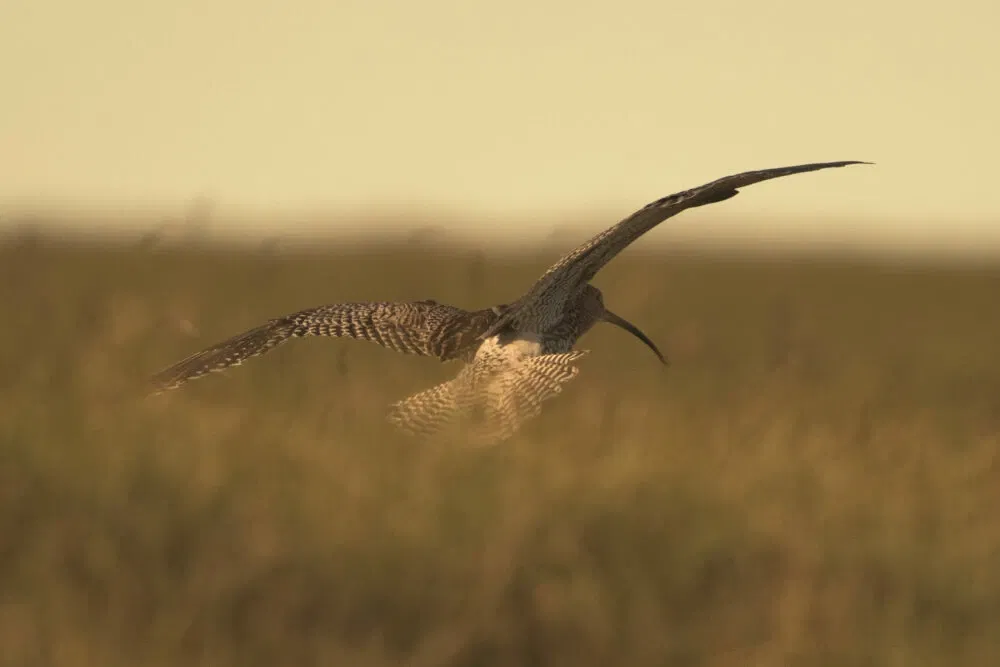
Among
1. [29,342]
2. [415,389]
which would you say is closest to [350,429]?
[29,342]

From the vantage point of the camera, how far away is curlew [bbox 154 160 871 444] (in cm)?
634

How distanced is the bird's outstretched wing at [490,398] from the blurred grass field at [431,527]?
7.0 inches

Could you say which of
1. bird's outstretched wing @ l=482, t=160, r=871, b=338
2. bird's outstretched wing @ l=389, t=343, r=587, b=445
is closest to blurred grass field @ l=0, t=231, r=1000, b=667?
bird's outstretched wing @ l=389, t=343, r=587, b=445

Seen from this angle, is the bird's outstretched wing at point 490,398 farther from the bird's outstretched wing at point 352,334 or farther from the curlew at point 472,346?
the bird's outstretched wing at point 352,334

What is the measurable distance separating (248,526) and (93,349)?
188cm

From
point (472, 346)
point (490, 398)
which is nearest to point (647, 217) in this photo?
point (472, 346)

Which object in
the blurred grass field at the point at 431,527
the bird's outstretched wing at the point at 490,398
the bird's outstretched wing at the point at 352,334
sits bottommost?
the blurred grass field at the point at 431,527

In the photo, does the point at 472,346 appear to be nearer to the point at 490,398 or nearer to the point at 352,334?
the point at 490,398

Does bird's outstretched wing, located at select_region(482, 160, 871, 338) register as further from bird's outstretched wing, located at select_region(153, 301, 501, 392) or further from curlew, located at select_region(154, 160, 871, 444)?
bird's outstretched wing, located at select_region(153, 301, 501, 392)

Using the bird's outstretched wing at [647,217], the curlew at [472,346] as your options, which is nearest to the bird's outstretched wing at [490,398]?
the curlew at [472,346]

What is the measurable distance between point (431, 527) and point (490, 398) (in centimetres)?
60

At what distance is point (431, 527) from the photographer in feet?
21.3

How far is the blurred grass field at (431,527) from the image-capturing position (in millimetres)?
6062

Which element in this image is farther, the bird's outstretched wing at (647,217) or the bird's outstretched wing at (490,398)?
the bird's outstretched wing at (490,398)
